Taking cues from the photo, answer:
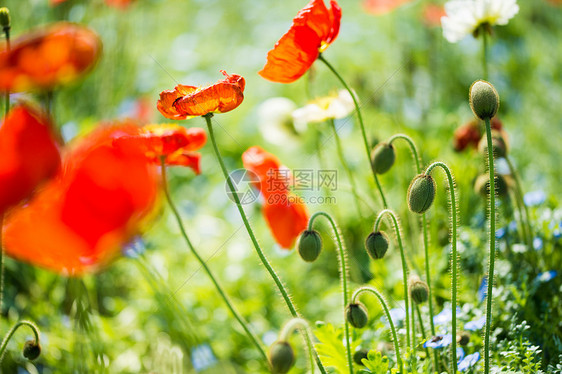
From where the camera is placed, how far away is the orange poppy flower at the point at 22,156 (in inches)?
26.5

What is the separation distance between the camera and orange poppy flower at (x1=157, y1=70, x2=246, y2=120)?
0.98 meters

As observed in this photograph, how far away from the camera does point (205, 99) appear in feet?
3.25

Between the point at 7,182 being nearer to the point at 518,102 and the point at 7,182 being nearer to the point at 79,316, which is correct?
the point at 79,316

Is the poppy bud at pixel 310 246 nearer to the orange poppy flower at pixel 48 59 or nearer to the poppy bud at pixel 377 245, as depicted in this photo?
the poppy bud at pixel 377 245

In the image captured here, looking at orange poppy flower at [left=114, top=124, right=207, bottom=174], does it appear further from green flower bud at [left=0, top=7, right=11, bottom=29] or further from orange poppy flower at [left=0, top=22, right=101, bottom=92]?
green flower bud at [left=0, top=7, right=11, bottom=29]

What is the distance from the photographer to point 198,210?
2531mm

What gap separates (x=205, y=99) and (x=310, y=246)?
318 millimetres

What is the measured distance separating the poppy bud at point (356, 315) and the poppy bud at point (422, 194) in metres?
0.19

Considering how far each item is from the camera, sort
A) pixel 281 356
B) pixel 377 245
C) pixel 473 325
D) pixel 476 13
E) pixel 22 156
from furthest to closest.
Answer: pixel 476 13, pixel 473 325, pixel 377 245, pixel 281 356, pixel 22 156

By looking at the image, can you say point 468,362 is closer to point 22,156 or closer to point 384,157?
point 384,157

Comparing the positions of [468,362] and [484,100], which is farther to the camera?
[468,362]

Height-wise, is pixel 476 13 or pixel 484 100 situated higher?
pixel 476 13

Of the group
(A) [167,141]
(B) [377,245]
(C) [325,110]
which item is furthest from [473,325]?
(A) [167,141]

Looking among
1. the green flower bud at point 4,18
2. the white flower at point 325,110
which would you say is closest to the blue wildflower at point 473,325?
the white flower at point 325,110
